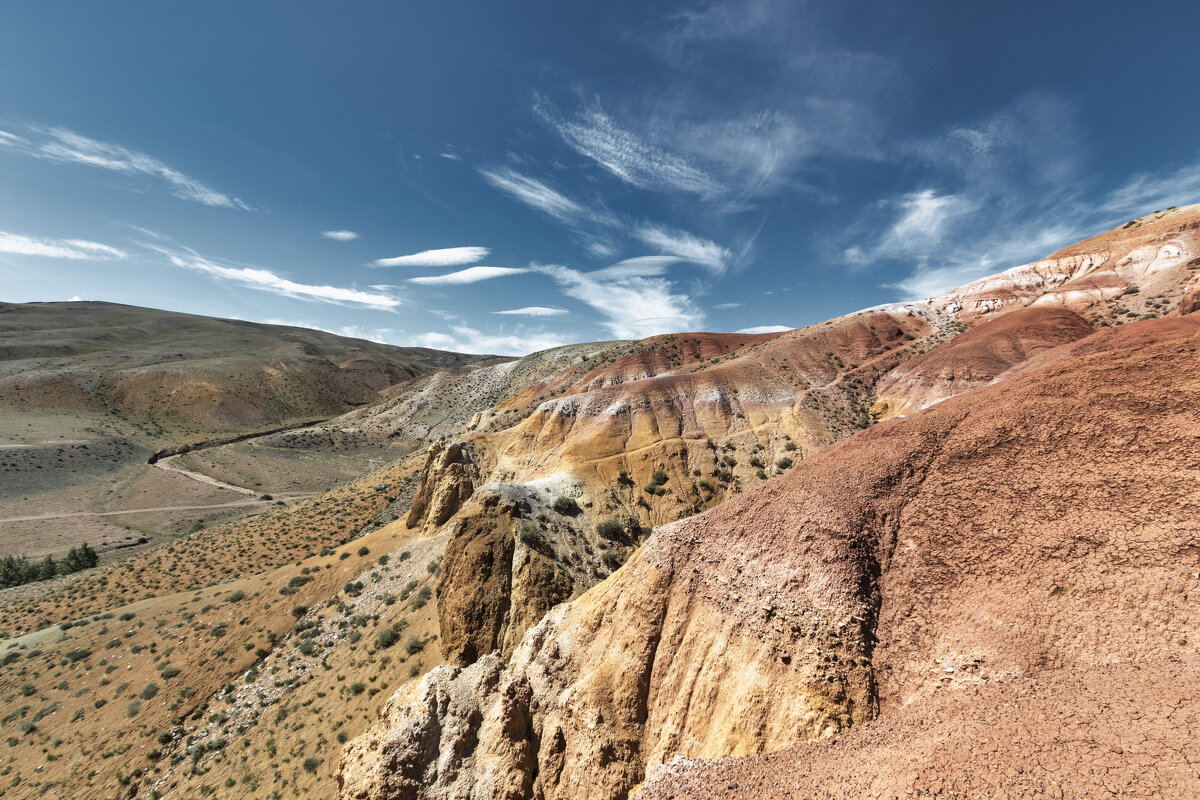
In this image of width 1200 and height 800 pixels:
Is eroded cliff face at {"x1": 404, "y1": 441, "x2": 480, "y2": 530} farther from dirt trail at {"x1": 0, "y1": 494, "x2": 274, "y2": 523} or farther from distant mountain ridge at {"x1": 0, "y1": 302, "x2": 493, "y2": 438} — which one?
distant mountain ridge at {"x1": 0, "y1": 302, "x2": 493, "y2": 438}

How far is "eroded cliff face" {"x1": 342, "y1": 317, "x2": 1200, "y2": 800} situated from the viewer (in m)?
7.42

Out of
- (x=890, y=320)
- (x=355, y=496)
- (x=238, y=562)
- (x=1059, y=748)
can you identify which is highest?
(x=890, y=320)

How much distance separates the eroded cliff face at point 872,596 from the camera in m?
7.42

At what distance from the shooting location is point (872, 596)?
9242mm

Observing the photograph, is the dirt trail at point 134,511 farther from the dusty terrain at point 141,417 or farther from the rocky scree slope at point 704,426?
the rocky scree slope at point 704,426

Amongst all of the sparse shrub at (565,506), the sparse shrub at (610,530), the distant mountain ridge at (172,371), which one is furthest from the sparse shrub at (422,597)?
the distant mountain ridge at (172,371)

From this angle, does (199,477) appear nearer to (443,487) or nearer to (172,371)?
(172,371)

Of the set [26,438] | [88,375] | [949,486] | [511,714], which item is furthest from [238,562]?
[88,375]

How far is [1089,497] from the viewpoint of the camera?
8344 millimetres

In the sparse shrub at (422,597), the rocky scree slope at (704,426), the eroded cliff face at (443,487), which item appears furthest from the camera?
the eroded cliff face at (443,487)

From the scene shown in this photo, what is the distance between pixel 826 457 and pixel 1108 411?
607cm

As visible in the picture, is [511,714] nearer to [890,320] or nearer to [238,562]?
[238,562]

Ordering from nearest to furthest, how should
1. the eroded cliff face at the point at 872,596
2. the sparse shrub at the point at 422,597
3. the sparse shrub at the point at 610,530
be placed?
the eroded cliff face at the point at 872,596 < the sparse shrub at the point at 422,597 < the sparse shrub at the point at 610,530

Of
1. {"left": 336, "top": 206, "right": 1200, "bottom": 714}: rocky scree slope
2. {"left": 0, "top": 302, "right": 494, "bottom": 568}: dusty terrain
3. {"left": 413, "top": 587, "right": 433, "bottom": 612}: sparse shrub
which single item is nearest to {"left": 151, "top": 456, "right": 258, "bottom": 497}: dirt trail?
{"left": 0, "top": 302, "right": 494, "bottom": 568}: dusty terrain
